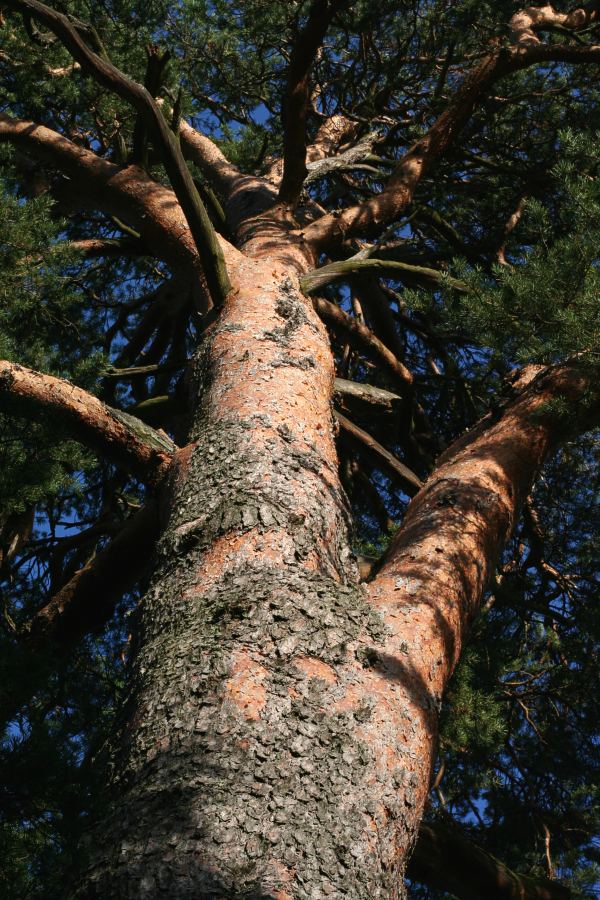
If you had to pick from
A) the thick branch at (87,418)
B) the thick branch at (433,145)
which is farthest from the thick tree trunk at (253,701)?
the thick branch at (433,145)

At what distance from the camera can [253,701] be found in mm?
1897

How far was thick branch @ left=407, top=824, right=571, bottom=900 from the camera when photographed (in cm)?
272

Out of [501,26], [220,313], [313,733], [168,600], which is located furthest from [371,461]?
[501,26]

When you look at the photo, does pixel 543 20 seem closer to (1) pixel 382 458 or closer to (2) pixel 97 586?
(1) pixel 382 458

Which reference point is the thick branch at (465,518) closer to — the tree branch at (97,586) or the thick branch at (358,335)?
the tree branch at (97,586)

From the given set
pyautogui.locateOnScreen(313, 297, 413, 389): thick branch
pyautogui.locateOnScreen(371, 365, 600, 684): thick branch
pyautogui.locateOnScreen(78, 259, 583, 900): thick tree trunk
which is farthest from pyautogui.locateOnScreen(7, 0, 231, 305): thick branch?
pyautogui.locateOnScreen(313, 297, 413, 389): thick branch

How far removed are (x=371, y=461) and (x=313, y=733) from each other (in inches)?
103

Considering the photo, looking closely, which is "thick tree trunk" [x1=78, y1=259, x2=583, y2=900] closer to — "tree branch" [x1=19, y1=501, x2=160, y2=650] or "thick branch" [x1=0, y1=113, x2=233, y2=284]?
"tree branch" [x1=19, y1=501, x2=160, y2=650]

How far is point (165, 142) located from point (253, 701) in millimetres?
2331

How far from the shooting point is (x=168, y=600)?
92.4 inches

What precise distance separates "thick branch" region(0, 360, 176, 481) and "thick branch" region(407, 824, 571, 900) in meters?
1.62

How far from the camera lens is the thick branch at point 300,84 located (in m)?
3.86

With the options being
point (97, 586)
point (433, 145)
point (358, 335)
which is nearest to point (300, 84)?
point (433, 145)

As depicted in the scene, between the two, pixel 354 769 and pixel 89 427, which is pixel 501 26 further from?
pixel 354 769
